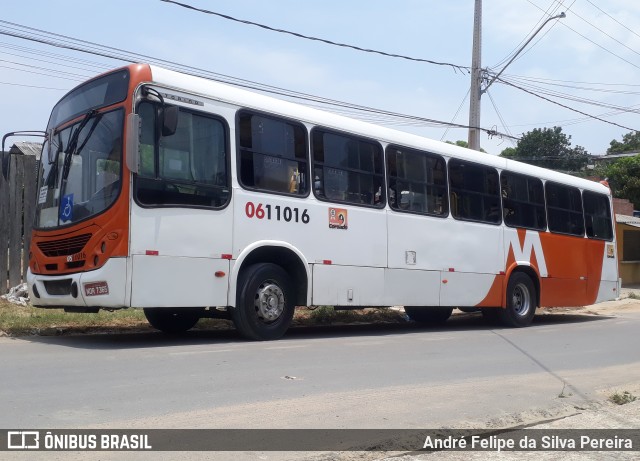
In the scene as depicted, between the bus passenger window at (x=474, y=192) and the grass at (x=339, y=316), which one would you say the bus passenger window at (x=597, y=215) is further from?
the grass at (x=339, y=316)

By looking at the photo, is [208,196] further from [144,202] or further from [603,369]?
[603,369]

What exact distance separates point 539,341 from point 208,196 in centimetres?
598

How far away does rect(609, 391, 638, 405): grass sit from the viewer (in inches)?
272

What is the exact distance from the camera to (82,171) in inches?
353

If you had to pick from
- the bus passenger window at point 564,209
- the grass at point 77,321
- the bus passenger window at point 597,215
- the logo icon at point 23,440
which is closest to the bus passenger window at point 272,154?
the grass at point 77,321

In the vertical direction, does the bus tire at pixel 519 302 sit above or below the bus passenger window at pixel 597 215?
below

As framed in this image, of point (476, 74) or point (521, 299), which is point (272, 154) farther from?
point (476, 74)

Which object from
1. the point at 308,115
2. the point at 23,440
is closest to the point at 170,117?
the point at 308,115

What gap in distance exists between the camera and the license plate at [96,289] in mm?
8203

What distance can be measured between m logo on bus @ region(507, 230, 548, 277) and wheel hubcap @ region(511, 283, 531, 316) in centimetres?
54

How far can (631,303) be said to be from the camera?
856 inches

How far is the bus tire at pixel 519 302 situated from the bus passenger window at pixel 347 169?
4.18 metres

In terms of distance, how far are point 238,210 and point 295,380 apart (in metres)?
2.95

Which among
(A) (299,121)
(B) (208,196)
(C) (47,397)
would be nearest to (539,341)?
(A) (299,121)
